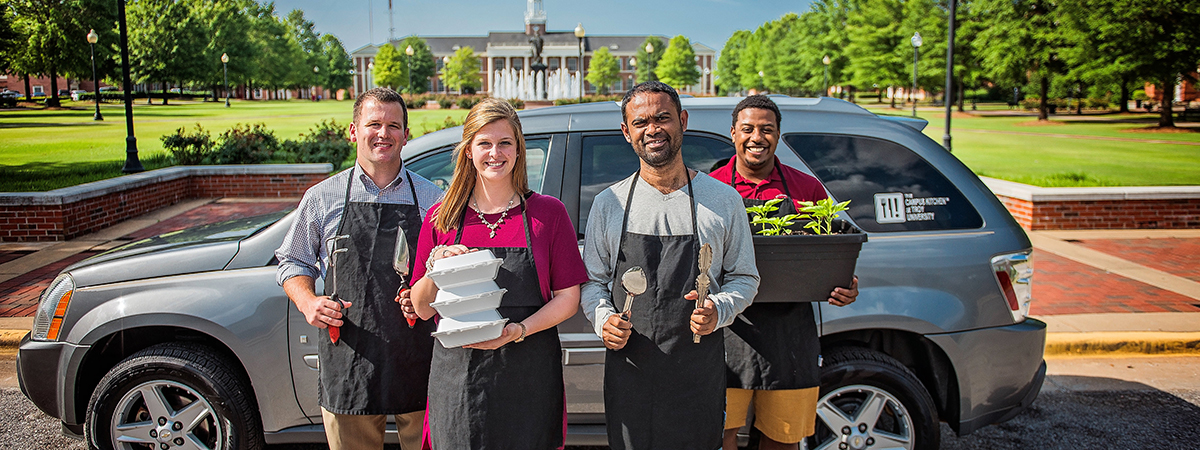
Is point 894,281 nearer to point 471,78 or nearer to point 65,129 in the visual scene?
point 65,129

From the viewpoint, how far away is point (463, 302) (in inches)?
73.7

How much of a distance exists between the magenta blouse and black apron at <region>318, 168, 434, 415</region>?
27 cm

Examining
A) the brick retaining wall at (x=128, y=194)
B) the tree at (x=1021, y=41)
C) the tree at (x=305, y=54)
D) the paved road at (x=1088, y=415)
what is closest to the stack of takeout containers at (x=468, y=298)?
the paved road at (x=1088, y=415)

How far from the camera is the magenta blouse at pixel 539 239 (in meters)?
2.13

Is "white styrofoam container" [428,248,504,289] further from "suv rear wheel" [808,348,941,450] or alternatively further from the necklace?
"suv rear wheel" [808,348,941,450]

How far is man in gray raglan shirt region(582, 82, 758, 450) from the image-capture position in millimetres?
2162

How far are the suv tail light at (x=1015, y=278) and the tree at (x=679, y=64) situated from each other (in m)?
86.6

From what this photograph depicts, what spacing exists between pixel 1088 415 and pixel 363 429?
426 cm

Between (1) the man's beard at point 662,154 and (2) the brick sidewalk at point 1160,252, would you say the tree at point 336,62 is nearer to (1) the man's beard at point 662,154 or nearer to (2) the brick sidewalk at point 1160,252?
(2) the brick sidewalk at point 1160,252

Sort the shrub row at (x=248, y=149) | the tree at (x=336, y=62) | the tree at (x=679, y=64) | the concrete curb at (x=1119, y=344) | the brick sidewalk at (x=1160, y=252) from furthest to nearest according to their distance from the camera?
the tree at (x=336, y=62), the tree at (x=679, y=64), the shrub row at (x=248, y=149), the brick sidewalk at (x=1160, y=252), the concrete curb at (x=1119, y=344)

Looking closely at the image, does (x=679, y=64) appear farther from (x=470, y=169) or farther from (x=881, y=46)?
(x=470, y=169)

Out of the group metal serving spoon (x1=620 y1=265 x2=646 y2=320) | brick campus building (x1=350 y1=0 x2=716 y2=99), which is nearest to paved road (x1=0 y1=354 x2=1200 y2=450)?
metal serving spoon (x1=620 y1=265 x2=646 y2=320)

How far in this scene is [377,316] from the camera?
7.84 ft

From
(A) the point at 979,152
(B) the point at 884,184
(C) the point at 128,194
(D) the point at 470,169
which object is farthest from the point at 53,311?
(A) the point at 979,152
